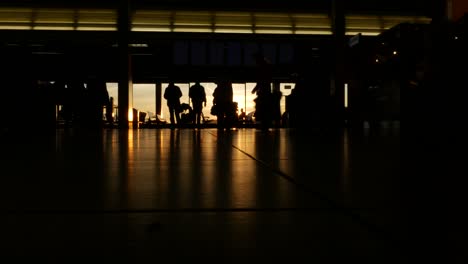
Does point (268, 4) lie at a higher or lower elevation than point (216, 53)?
higher

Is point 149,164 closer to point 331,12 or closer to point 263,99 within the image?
point 263,99

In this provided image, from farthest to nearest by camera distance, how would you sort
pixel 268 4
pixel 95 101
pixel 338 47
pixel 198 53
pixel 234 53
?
pixel 234 53 < pixel 198 53 < pixel 338 47 < pixel 268 4 < pixel 95 101

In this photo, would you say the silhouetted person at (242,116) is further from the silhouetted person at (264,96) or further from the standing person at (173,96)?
the silhouetted person at (264,96)

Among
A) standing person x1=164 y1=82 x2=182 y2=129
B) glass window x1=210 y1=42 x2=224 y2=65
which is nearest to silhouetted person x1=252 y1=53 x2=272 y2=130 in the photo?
standing person x1=164 y1=82 x2=182 y2=129

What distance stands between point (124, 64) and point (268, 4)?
6516mm

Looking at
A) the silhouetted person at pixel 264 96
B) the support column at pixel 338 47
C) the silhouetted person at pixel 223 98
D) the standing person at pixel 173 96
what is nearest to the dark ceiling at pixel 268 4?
the support column at pixel 338 47

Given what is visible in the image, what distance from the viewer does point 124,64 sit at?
1000 inches

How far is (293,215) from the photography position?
2023 mm

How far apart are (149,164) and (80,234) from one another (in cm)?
269

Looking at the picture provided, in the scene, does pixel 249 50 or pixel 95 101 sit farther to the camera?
pixel 249 50

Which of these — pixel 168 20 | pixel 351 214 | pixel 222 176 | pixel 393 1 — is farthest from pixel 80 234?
pixel 393 1

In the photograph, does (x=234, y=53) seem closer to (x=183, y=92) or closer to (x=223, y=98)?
(x=183, y=92)

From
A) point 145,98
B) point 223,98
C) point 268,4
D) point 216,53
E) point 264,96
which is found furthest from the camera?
point 145,98

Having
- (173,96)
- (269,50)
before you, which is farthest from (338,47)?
(173,96)
